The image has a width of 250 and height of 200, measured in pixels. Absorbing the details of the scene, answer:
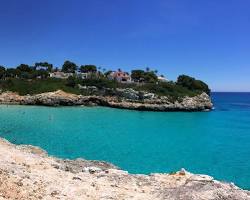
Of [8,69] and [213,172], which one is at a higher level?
[8,69]

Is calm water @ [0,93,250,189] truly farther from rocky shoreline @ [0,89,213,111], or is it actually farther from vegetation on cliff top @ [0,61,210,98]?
vegetation on cliff top @ [0,61,210,98]

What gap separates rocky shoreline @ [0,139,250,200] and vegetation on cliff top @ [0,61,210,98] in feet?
296

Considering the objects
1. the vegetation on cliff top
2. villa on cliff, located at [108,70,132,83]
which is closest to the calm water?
the vegetation on cliff top

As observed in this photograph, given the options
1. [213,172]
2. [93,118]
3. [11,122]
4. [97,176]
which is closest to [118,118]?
[93,118]

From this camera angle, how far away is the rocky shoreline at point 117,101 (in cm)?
10500

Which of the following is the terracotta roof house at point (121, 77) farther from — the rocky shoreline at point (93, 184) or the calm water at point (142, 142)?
the rocky shoreline at point (93, 184)

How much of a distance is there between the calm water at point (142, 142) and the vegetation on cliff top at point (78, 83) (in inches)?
1502

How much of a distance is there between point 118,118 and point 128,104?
27066 millimetres

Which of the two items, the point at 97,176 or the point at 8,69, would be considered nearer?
the point at 97,176

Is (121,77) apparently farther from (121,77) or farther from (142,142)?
(142,142)

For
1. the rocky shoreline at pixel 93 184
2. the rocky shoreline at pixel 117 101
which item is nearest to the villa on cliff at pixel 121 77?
the rocky shoreline at pixel 117 101

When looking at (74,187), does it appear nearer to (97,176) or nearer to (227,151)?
(97,176)

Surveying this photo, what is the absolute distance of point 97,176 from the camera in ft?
73.8

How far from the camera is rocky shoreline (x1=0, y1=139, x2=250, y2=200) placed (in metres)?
18.2
